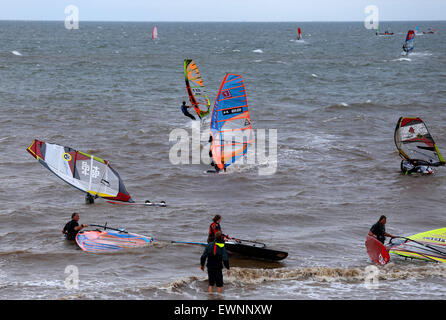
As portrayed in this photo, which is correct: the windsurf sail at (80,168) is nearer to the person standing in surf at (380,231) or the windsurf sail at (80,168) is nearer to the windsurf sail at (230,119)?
Result: the windsurf sail at (230,119)

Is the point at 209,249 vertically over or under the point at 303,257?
over

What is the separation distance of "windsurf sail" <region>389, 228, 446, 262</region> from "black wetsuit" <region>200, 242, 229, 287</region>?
4251mm

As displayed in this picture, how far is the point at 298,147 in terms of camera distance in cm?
2367

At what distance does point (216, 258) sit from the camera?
941cm

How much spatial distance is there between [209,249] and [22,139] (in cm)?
1709

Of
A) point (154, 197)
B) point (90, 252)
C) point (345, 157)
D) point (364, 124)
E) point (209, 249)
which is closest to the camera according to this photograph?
point (209, 249)

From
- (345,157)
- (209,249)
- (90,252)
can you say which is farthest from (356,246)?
(345,157)

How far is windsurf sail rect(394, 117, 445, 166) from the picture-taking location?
19.0 metres

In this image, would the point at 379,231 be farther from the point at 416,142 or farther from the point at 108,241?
the point at 416,142

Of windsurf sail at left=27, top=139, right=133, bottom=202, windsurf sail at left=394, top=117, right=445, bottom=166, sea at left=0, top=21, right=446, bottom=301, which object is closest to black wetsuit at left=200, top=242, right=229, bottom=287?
sea at left=0, top=21, right=446, bottom=301

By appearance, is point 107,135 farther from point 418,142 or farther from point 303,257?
point 303,257

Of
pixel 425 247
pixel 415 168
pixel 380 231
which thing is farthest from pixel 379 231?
pixel 415 168

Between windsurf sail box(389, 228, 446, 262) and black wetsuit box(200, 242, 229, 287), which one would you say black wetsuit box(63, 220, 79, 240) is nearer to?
black wetsuit box(200, 242, 229, 287)
